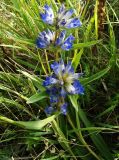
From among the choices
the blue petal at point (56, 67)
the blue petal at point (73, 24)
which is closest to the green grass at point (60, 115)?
the blue petal at point (73, 24)

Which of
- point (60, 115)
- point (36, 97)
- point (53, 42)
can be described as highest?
point (53, 42)

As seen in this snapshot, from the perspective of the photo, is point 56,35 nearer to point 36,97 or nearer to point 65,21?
point 65,21

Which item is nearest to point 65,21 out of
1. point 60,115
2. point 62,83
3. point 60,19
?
point 60,19

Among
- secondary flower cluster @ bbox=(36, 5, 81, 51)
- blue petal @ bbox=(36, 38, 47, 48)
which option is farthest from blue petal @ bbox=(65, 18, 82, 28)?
blue petal @ bbox=(36, 38, 47, 48)

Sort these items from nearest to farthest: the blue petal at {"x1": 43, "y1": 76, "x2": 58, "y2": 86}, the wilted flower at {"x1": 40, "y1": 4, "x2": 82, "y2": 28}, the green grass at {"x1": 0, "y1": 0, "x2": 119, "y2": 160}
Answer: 1. the blue petal at {"x1": 43, "y1": 76, "x2": 58, "y2": 86}
2. the wilted flower at {"x1": 40, "y1": 4, "x2": 82, "y2": 28}
3. the green grass at {"x1": 0, "y1": 0, "x2": 119, "y2": 160}

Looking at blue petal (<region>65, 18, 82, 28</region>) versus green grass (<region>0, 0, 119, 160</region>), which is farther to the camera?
green grass (<region>0, 0, 119, 160</region>)

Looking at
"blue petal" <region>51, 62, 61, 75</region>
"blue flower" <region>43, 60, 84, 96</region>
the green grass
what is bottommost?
the green grass

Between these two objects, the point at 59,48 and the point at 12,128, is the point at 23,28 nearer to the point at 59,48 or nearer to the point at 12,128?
the point at 12,128

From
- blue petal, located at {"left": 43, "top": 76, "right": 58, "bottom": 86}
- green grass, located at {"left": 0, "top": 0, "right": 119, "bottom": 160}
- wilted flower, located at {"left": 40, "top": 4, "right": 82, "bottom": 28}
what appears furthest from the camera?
green grass, located at {"left": 0, "top": 0, "right": 119, "bottom": 160}

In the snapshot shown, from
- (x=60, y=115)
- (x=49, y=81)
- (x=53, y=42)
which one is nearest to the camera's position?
(x=49, y=81)

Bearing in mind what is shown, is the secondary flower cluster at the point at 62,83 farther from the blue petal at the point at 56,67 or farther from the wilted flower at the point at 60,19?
the wilted flower at the point at 60,19

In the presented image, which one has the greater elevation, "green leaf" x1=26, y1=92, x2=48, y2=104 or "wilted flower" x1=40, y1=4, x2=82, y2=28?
"wilted flower" x1=40, y1=4, x2=82, y2=28

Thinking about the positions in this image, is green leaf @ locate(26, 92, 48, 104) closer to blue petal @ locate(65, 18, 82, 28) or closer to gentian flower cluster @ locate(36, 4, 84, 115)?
gentian flower cluster @ locate(36, 4, 84, 115)
